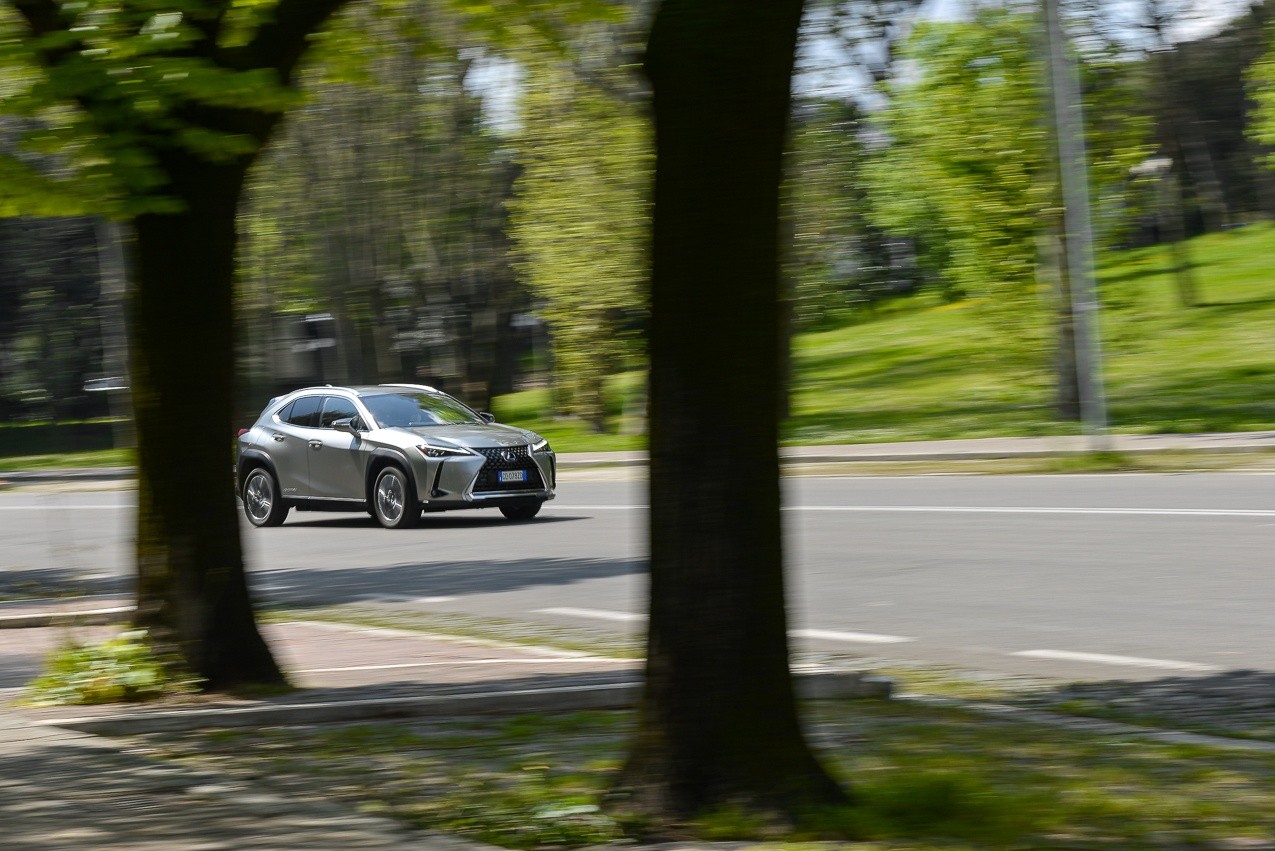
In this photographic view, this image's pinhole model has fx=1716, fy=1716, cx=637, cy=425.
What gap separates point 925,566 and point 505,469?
250 inches

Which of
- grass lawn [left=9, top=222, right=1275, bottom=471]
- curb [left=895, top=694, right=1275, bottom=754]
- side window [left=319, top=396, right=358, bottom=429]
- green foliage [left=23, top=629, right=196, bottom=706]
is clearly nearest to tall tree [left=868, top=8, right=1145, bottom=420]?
grass lawn [left=9, top=222, right=1275, bottom=471]

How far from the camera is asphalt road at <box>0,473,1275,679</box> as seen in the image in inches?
369

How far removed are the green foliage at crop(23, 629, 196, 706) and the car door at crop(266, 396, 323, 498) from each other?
36.8 feet

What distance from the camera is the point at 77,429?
5234 centimetres

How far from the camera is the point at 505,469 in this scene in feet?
59.5

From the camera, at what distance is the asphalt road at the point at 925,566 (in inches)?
369

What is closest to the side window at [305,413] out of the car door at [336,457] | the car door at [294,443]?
the car door at [294,443]

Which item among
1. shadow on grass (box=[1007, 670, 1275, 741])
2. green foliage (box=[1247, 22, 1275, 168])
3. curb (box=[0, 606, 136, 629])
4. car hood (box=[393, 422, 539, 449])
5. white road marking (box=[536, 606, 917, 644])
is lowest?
white road marking (box=[536, 606, 917, 644])

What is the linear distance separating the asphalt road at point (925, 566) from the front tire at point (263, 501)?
274 millimetres

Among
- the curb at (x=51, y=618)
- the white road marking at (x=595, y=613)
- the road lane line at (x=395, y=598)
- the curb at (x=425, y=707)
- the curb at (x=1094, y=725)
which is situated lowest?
the road lane line at (x=395, y=598)

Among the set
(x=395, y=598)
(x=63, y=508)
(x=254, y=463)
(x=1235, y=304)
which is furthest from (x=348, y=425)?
(x=1235, y=304)

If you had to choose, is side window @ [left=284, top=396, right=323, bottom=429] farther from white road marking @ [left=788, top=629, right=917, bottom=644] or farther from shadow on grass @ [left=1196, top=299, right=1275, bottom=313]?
shadow on grass @ [left=1196, top=299, right=1275, bottom=313]

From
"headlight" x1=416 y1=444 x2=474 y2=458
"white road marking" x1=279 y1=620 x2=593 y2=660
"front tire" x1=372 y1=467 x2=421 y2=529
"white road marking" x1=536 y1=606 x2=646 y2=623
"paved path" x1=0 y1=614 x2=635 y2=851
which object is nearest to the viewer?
"paved path" x1=0 y1=614 x2=635 y2=851

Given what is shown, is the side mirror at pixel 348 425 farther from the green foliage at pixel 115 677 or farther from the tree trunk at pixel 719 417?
the tree trunk at pixel 719 417
